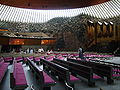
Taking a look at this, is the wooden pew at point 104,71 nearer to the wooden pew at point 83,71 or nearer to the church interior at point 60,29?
the wooden pew at point 83,71

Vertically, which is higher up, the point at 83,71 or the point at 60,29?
the point at 60,29

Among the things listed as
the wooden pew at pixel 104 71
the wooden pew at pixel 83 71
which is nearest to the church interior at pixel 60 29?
the wooden pew at pixel 83 71

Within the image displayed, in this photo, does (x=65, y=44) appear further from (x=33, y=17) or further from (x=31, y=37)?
(x=33, y=17)

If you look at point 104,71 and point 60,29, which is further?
point 60,29

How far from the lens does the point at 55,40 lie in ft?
98.2

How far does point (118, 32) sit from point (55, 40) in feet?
47.1

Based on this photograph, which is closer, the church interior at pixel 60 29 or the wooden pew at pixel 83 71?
the wooden pew at pixel 83 71

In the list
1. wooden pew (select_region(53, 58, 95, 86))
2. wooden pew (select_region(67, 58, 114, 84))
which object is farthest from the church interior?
wooden pew (select_region(67, 58, 114, 84))

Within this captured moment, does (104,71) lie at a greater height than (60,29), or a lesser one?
lesser

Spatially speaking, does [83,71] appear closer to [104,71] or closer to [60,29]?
[104,71]

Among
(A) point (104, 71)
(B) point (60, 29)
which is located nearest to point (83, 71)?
(A) point (104, 71)

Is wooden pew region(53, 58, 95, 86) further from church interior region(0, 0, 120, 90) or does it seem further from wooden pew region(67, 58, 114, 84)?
church interior region(0, 0, 120, 90)

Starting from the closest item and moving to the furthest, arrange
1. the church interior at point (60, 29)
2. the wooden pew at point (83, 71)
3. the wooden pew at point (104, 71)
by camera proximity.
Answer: the wooden pew at point (83, 71) → the wooden pew at point (104, 71) → the church interior at point (60, 29)

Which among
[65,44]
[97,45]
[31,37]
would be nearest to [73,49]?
[65,44]
